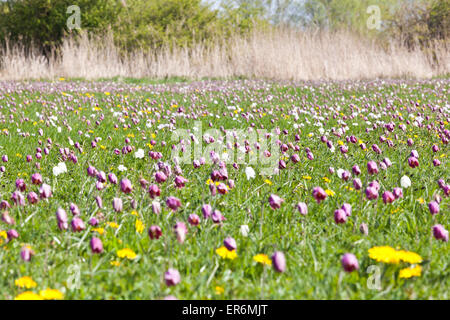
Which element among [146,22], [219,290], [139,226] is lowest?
[219,290]

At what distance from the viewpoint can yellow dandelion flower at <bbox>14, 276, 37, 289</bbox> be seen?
1819 mm

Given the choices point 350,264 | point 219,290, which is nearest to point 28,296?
point 219,290

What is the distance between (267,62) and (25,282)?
48.2 ft

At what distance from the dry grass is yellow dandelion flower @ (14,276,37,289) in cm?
1383

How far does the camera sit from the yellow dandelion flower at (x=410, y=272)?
6.38 feet

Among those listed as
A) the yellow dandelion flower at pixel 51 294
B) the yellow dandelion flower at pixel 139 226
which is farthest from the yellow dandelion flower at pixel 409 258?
the yellow dandelion flower at pixel 51 294

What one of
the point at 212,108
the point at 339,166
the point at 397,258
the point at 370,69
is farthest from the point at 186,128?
the point at 370,69

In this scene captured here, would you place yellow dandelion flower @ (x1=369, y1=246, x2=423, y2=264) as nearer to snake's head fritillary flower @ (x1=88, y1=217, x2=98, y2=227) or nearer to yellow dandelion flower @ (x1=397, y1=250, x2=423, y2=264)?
yellow dandelion flower @ (x1=397, y1=250, x2=423, y2=264)

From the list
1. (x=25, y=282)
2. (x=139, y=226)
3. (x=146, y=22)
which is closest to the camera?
(x=25, y=282)

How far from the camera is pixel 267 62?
15.7 metres

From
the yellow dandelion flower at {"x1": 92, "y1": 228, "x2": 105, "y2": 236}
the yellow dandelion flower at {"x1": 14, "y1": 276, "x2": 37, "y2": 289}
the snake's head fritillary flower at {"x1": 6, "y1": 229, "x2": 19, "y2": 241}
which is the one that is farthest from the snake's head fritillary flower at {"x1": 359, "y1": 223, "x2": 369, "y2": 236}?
the snake's head fritillary flower at {"x1": 6, "y1": 229, "x2": 19, "y2": 241}

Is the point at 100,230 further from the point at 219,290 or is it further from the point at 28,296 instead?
the point at 219,290

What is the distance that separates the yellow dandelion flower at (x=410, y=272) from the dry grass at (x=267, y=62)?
13357 mm

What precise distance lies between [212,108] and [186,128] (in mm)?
2051
